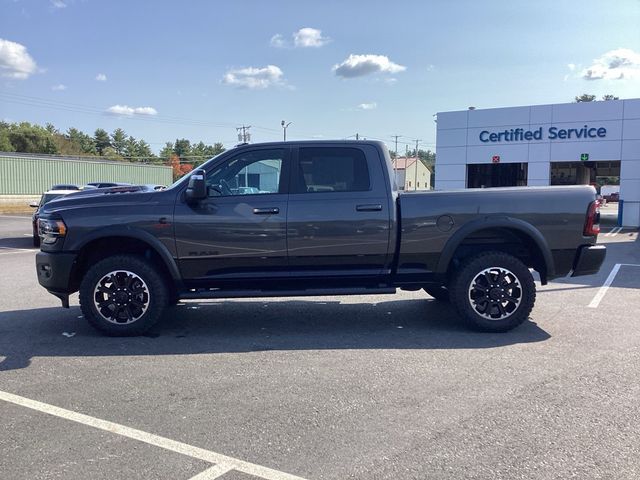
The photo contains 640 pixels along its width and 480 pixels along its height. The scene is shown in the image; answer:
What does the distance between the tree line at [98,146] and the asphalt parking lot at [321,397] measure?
228 ft

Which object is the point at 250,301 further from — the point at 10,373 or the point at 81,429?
the point at 81,429

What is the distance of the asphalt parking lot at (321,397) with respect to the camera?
132 inches

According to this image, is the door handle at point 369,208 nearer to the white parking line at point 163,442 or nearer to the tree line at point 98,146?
the white parking line at point 163,442

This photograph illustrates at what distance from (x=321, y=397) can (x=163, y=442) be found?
1.25m

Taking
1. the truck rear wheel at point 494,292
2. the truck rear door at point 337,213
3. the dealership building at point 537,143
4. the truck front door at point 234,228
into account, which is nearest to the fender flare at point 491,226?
the truck rear wheel at point 494,292

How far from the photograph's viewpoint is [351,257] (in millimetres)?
6195

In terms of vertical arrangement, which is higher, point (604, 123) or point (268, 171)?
point (604, 123)

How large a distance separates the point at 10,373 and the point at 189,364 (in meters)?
1.52

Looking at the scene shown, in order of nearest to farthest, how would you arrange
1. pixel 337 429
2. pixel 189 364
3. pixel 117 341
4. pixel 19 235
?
1. pixel 337 429
2. pixel 189 364
3. pixel 117 341
4. pixel 19 235

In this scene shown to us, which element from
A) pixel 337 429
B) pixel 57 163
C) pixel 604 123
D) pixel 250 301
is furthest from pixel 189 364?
pixel 57 163

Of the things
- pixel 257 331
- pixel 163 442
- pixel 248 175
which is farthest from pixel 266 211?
pixel 163 442

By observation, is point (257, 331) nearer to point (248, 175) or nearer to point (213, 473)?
point (248, 175)

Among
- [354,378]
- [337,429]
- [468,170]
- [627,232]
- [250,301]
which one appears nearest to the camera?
[337,429]

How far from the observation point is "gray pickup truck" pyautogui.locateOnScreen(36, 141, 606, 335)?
6.02 m
